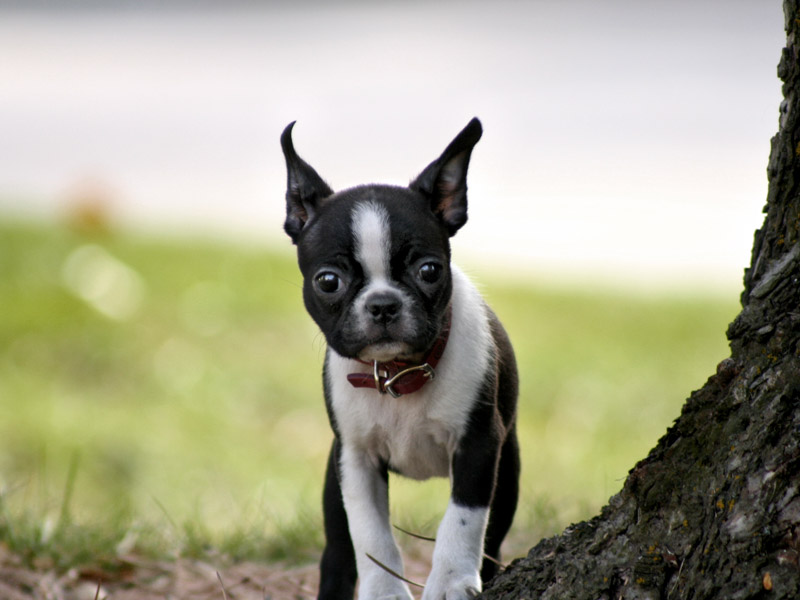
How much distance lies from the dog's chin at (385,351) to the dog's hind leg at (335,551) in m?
0.59

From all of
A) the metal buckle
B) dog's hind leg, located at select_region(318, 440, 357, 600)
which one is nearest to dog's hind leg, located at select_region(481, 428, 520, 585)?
dog's hind leg, located at select_region(318, 440, 357, 600)

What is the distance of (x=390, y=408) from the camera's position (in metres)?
3.57

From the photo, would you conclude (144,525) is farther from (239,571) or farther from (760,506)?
(760,506)

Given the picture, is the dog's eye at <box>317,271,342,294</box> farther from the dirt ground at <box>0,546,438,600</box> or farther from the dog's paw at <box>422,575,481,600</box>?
the dirt ground at <box>0,546,438,600</box>

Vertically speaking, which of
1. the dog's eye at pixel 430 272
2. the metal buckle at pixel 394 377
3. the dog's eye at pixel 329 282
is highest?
the dog's eye at pixel 430 272

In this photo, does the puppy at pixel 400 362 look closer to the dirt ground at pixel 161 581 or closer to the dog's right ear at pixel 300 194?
the dog's right ear at pixel 300 194

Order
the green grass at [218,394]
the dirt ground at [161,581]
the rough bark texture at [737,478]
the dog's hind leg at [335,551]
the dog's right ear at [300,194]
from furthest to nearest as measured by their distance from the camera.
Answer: the green grass at [218,394] < the dirt ground at [161,581] < the dog's hind leg at [335,551] < the dog's right ear at [300,194] < the rough bark texture at [737,478]

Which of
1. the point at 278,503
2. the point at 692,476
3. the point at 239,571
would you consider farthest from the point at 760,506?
the point at 278,503

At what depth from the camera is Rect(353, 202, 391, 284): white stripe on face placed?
333cm

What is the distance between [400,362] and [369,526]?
1.93ft

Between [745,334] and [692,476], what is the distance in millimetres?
423

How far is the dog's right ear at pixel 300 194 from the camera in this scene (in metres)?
3.66

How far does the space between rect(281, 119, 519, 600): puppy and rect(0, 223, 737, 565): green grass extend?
4.62 feet

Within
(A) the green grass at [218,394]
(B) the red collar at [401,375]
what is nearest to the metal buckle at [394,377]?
(B) the red collar at [401,375]
